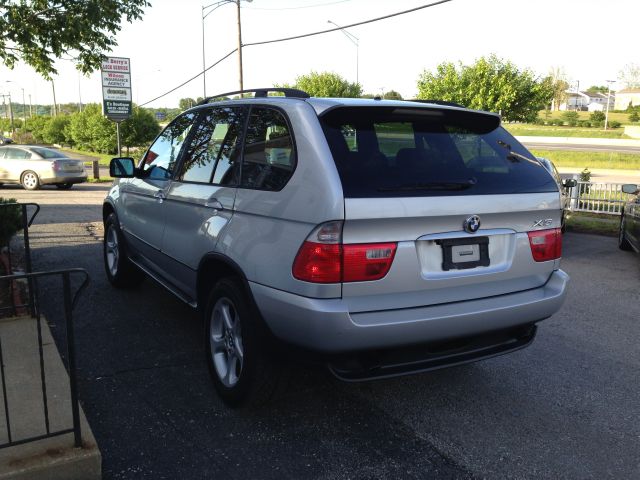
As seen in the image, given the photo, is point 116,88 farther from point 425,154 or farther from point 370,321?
point 370,321

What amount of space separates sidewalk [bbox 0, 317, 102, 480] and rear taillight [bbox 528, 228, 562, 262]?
2.62 metres

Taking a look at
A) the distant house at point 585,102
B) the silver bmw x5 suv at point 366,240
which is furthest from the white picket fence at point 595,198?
the distant house at point 585,102

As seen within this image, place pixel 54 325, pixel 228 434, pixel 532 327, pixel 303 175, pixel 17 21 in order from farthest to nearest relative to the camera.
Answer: pixel 17 21
pixel 54 325
pixel 532 327
pixel 228 434
pixel 303 175

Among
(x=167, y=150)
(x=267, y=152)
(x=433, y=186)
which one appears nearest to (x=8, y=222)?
(x=167, y=150)

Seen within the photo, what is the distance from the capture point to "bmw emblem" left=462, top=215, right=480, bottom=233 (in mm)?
3027

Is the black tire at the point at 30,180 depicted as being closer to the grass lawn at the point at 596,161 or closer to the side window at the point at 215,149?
the side window at the point at 215,149

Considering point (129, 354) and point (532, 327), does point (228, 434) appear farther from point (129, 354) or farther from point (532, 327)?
point (532, 327)

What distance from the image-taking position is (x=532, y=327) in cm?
354

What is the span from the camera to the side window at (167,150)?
182 inches

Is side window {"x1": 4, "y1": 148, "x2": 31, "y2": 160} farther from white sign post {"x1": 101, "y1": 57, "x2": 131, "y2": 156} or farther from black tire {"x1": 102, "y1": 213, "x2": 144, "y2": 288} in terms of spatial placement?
black tire {"x1": 102, "y1": 213, "x2": 144, "y2": 288}

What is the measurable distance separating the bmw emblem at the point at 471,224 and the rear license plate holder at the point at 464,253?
64 millimetres

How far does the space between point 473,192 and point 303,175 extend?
3.08 ft

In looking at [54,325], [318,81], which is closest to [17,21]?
[54,325]

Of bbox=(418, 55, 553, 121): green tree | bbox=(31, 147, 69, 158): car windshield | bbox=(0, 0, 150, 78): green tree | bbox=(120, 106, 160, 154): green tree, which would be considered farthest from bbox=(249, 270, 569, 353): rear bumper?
bbox=(120, 106, 160, 154): green tree
